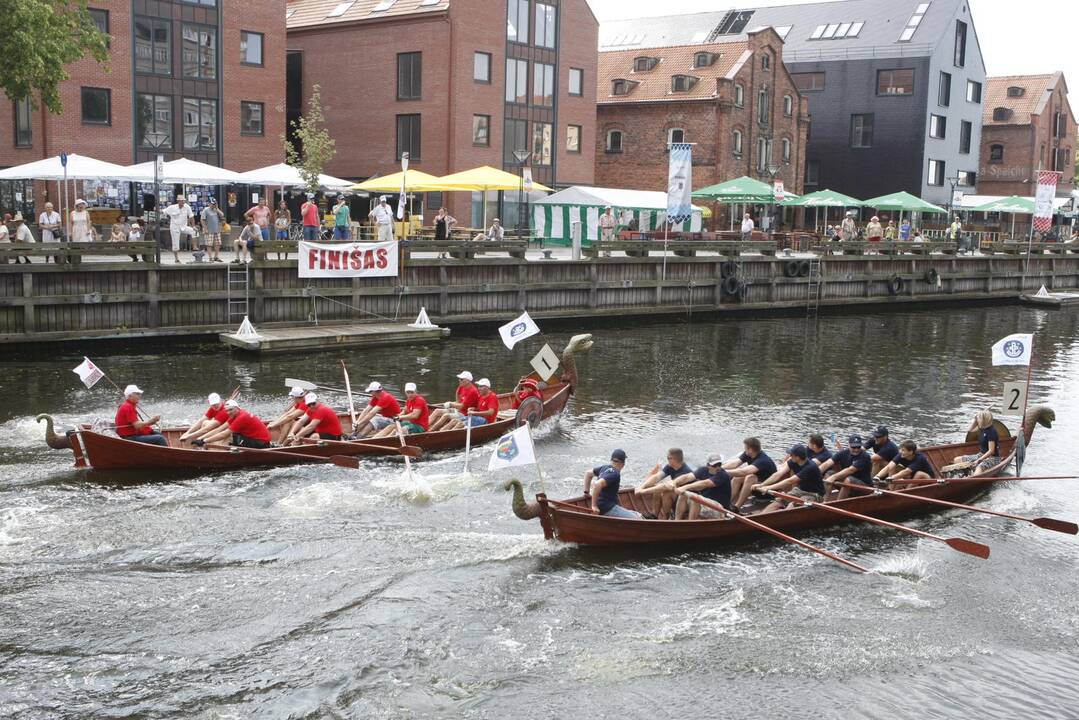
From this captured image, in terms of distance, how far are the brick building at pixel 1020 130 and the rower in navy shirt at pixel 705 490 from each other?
7603 centimetres

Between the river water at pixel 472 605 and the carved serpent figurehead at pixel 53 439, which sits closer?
the river water at pixel 472 605

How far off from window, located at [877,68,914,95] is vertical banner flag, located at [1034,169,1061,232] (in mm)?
22712

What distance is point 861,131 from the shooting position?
75.2 metres

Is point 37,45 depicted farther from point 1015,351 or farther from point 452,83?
point 452,83

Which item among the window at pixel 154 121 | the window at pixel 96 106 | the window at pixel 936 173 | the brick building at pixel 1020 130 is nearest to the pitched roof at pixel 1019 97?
the brick building at pixel 1020 130

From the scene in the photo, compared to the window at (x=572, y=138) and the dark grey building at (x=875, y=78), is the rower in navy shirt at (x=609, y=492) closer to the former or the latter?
the window at (x=572, y=138)

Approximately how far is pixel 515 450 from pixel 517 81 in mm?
44417

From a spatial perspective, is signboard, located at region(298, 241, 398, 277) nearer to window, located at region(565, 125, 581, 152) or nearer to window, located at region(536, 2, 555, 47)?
window, located at region(536, 2, 555, 47)

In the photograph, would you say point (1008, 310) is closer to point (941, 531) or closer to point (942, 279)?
point (942, 279)

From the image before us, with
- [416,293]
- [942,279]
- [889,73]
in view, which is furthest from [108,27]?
[889,73]

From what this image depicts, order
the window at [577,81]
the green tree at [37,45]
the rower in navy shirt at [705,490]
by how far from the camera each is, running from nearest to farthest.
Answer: the rower in navy shirt at [705,490]
the green tree at [37,45]
the window at [577,81]

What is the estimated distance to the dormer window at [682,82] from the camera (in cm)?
6475

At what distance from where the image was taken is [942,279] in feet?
176

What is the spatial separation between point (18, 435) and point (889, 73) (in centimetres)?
6503
